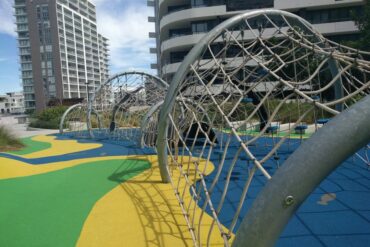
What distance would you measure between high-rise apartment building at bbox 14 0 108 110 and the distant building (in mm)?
29527

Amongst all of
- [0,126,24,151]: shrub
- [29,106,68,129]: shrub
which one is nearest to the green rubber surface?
[0,126,24,151]: shrub

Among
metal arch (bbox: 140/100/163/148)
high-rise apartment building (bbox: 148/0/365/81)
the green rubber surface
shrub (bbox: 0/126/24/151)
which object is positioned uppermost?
high-rise apartment building (bbox: 148/0/365/81)

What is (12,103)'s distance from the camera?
11969 centimetres

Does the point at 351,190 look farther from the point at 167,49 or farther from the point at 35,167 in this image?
the point at 167,49

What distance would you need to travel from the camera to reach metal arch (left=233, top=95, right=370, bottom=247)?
221 cm

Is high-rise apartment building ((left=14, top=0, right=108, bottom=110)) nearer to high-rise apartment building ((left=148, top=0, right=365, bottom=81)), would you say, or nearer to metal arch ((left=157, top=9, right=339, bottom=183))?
high-rise apartment building ((left=148, top=0, right=365, bottom=81))

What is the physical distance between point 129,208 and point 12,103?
435 feet

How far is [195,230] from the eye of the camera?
503 cm

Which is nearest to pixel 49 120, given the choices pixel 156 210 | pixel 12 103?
pixel 156 210

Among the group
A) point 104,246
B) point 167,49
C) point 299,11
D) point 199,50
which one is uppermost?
point 299,11

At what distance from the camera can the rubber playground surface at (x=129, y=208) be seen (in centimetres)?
483

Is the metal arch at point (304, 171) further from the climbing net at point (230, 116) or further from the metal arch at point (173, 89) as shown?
the metal arch at point (173, 89)

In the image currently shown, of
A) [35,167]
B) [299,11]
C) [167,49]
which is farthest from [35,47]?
[35,167]

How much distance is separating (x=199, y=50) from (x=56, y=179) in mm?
5695
